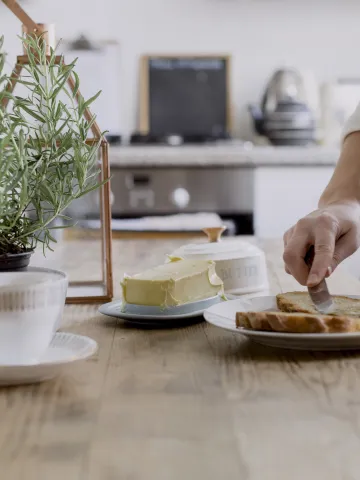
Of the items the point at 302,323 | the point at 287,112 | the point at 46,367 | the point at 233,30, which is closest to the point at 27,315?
the point at 46,367

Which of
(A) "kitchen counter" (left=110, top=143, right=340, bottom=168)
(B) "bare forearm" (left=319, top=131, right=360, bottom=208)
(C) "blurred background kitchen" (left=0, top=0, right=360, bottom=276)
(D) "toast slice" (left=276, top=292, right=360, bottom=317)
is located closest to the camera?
(D) "toast slice" (left=276, top=292, right=360, bottom=317)

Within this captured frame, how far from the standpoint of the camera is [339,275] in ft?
4.44

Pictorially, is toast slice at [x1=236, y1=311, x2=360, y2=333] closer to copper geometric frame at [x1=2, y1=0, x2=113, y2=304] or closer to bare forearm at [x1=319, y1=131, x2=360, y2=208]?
copper geometric frame at [x1=2, y1=0, x2=113, y2=304]

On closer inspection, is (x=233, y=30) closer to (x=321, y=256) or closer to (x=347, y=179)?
(x=347, y=179)

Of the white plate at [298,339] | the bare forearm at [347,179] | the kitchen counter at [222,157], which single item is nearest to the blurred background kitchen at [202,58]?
the kitchen counter at [222,157]

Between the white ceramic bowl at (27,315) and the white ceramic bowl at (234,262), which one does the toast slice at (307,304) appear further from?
the white ceramic bowl at (27,315)

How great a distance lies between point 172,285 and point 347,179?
684mm

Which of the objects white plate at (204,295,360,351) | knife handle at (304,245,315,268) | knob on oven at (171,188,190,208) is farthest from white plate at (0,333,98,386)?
knob on oven at (171,188,190,208)

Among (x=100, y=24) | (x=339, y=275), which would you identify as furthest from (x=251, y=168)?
(x=339, y=275)

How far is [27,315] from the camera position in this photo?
662 mm

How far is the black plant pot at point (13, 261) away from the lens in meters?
0.75

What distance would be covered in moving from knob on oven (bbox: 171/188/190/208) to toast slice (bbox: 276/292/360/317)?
2.06 metres

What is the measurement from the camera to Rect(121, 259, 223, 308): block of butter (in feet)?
2.96

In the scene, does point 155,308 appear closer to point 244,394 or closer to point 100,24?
point 244,394
